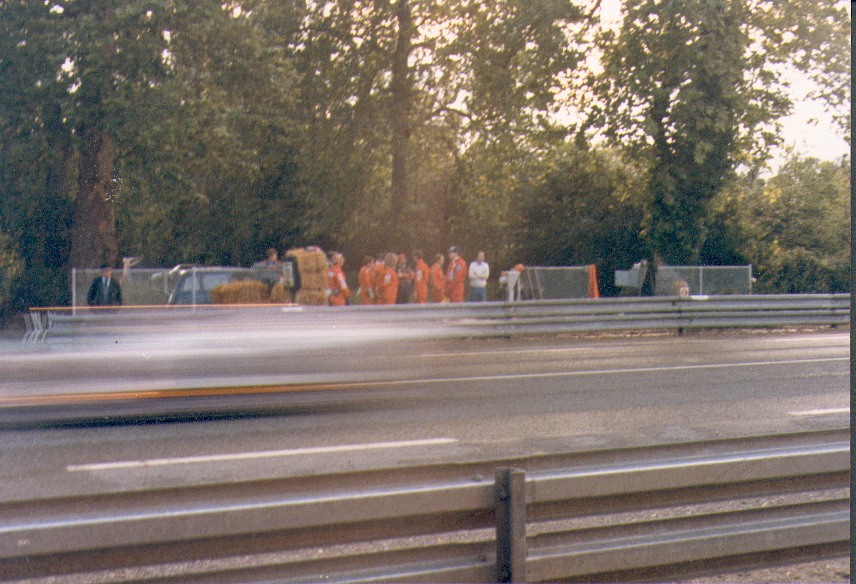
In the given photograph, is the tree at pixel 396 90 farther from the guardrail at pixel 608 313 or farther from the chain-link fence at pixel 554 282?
the guardrail at pixel 608 313

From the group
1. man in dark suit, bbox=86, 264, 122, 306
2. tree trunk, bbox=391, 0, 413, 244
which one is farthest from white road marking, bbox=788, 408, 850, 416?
tree trunk, bbox=391, 0, 413, 244

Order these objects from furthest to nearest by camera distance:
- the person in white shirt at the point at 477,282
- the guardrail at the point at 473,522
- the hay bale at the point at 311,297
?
the person in white shirt at the point at 477,282 → the hay bale at the point at 311,297 → the guardrail at the point at 473,522

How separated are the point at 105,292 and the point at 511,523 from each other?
778 inches

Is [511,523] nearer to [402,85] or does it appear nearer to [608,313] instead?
[608,313]

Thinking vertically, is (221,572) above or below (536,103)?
below

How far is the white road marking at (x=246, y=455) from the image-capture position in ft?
26.2

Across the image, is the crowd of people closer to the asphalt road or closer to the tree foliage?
the tree foliage

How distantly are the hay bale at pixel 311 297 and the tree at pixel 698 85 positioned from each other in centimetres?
1230

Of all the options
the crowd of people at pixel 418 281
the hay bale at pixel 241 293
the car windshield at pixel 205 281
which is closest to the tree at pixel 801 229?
the crowd of people at pixel 418 281

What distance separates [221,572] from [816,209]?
31177mm

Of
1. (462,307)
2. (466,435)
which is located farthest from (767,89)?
(466,435)

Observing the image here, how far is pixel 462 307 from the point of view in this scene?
19641 millimetres

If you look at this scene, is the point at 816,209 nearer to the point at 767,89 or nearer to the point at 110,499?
the point at 767,89

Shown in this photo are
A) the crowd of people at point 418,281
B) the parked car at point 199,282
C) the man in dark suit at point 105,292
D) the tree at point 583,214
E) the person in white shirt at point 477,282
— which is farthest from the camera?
the tree at point 583,214
